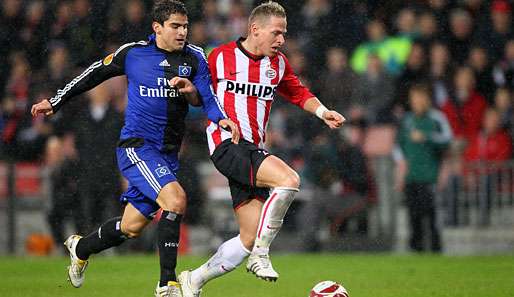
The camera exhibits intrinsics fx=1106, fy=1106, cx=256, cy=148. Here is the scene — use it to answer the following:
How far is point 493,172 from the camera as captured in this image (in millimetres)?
12969

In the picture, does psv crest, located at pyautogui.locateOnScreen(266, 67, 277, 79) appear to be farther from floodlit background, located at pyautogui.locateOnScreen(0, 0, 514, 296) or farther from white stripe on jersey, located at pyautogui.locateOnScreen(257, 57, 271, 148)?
floodlit background, located at pyautogui.locateOnScreen(0, 0, 514, 296)

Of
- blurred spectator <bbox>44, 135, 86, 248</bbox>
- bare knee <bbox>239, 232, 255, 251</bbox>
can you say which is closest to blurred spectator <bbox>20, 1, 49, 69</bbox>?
blurred spectator <bbox>44, 135, 86, 248</bbox>

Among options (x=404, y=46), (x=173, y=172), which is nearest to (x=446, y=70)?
(x=404, y=46)

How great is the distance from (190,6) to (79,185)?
257cm

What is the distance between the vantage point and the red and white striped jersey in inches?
309

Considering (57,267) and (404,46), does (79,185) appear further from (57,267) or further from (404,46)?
(404,46)

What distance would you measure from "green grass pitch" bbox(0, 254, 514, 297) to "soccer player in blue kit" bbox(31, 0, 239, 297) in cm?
129

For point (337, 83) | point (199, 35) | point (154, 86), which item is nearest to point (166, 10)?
point (154, 86)

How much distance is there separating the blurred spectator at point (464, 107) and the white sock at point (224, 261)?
19.9 feet

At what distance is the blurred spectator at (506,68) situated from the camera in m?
13.5

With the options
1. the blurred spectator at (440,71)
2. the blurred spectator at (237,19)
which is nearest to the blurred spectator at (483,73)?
the blurred spectator at (440,71)

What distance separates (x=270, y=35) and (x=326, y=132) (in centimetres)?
573

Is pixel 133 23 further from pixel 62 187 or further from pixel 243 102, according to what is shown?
pixel 243 102

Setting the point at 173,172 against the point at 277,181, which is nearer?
the point at 277,181
